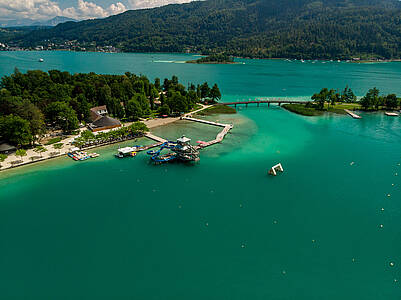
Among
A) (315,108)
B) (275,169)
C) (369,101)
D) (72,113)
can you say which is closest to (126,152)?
(72,113)

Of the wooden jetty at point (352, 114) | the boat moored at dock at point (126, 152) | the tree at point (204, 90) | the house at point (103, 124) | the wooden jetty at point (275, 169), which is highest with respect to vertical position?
the tree at point (204, 90)

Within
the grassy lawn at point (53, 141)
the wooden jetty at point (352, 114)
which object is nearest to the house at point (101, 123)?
the grassy lawn at point (53, 141)

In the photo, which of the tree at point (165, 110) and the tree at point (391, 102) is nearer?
the tree at point (165, 110)

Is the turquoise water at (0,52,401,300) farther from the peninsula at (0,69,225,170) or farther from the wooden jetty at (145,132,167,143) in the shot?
the wooden jetty at (145,132,167,143)

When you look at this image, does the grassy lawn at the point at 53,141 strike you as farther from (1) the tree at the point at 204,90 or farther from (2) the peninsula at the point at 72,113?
(1) the tree at the point at 204,90

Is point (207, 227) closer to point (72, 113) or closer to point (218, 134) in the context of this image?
Answer: point (218, 134)

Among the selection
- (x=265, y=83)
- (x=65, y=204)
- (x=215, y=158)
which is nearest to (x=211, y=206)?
(x=215, y=158)
